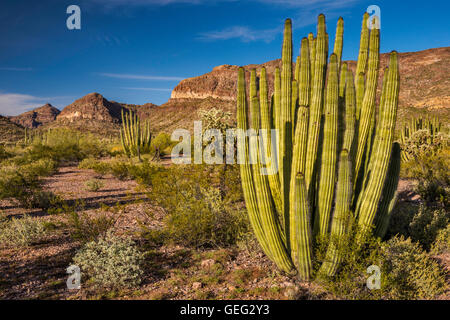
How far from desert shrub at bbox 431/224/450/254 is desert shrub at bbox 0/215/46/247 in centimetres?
845

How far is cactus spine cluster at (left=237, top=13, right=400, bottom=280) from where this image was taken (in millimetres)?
4008

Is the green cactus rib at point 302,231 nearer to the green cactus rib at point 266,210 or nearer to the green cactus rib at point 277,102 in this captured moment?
the green cactus rib at point 266,210

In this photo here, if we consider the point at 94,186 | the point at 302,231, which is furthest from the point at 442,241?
the point at 94,186

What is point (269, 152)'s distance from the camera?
473cm

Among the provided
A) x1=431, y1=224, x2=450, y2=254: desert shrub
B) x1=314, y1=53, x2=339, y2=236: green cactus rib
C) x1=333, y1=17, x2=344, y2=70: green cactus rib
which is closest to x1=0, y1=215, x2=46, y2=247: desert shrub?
x1=314, y1=53, x2=339, y2=236: green cactus rib

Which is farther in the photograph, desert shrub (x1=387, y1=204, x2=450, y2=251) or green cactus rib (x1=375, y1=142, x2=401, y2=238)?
desert shrub (x1=387, y1=204, x2=450, y2=251)

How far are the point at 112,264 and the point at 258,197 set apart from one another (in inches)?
108

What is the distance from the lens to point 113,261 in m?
4.73

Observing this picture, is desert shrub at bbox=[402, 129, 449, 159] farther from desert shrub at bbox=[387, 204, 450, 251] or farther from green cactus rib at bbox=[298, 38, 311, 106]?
green cactus rib at bbox=[298, 38, 311, 106]

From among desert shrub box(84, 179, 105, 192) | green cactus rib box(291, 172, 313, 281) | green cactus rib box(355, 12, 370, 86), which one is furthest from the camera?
desert shrub box(84, 179, 105, 192)

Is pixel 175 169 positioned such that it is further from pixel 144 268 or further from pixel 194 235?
pixel 144 268

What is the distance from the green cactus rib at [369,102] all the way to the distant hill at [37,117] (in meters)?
164

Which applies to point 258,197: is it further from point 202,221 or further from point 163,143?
point 163,143
